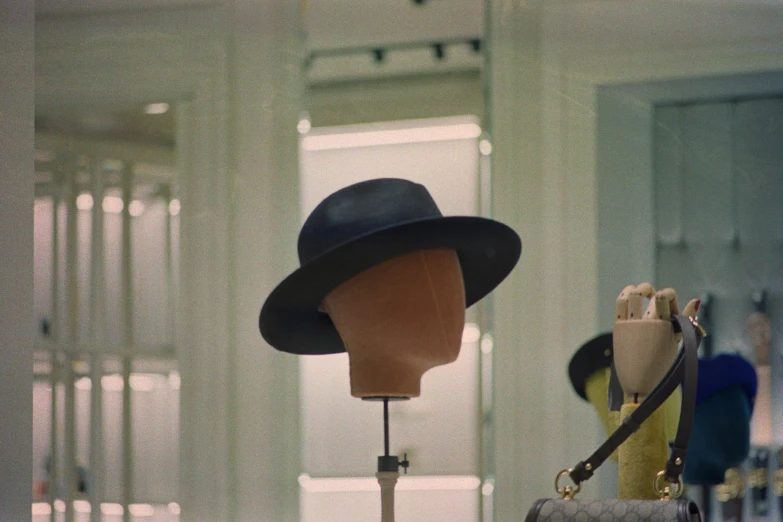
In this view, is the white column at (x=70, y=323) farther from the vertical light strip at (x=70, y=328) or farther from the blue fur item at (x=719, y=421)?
the blue fur item at (x=719, y=421)

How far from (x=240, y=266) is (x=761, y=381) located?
139 centimetres

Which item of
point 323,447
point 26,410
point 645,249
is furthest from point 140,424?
point 645,249

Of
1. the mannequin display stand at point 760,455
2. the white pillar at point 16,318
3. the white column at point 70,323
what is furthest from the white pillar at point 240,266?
the mannequin display stand at point 760,455

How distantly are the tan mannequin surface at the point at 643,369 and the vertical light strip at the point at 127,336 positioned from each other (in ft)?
4.74

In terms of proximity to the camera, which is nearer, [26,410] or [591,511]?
[591,511]

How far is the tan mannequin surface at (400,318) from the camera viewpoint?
1788mm

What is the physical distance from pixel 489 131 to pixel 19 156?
1.23 meters

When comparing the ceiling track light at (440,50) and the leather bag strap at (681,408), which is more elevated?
the ceiling track light at (440,50)

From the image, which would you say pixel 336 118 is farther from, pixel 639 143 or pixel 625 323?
pixel 625 323

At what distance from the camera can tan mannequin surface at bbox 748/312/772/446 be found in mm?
2432

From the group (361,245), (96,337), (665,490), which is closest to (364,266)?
(361,245)

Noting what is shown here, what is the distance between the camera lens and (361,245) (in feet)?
5.79

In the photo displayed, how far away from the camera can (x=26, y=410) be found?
2594 millimetres

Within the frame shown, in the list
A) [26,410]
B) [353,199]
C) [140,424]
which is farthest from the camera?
[140,424]
